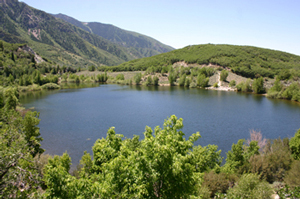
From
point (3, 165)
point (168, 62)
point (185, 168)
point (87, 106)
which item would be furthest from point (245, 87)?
point (3, 165)

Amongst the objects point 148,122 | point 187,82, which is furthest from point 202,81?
point 148,122

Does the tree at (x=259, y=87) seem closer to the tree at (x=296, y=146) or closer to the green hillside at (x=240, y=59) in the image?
the green hillside at (x=240, y=59)

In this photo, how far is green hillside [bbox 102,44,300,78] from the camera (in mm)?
124188

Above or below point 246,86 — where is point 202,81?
above

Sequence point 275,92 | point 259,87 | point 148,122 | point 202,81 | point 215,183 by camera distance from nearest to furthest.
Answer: point 215,183
point 148,122
point 275,92
point 259,87
point 202,81

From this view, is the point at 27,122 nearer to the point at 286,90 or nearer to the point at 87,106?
the point at 87,106

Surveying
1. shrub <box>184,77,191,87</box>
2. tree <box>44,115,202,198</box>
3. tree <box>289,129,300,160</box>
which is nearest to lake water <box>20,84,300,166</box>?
tree <box>289,129,300,160</box>

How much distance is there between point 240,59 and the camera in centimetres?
14050

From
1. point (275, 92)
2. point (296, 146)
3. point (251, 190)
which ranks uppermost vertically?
point (275, 92)

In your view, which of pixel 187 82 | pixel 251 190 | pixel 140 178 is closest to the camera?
pixel 140 178

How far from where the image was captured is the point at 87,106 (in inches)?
2354

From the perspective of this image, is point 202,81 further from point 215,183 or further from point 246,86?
point 215,183

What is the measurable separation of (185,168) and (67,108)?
53.3 meters

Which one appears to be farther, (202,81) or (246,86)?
(202,81)
